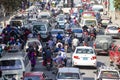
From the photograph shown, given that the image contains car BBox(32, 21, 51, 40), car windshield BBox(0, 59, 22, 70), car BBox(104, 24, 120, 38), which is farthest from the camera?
car BBox(104, 24, 120, 38)

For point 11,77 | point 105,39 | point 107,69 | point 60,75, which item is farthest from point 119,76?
point 105,39

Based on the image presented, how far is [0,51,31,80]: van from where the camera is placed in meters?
24.8

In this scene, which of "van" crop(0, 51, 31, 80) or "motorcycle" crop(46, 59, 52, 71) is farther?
"motorcycle" crop(46, 59, 52, 71)

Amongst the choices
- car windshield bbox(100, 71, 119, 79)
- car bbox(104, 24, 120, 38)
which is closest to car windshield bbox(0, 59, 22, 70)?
car windshield bbox(100, 71, 119, 79)

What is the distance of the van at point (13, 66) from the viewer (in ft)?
81.2

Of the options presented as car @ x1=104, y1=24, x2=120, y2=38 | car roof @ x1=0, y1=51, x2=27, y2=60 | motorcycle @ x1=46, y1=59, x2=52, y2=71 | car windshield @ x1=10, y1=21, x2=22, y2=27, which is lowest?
car @ x1=104, y1=24, x2=120, y2=38

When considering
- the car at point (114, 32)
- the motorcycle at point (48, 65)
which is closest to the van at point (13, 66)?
the motorcycle at point (48, 65)

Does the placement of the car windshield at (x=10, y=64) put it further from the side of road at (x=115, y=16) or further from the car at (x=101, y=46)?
the side of road at (x=115, y=16)

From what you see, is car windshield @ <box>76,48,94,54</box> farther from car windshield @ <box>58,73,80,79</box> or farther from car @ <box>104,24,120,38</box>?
car @ <box>104,24,120,38</box>

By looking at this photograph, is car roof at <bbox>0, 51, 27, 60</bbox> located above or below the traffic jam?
above

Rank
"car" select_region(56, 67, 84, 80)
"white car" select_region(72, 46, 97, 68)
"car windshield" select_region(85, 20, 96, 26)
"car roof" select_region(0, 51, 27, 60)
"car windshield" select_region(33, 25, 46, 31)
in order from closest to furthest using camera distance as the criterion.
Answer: "car" select_region(56, 67, 84, 80) → "car roof" select_region(0, 51, 27, 60) → "white car" select_region(72, 46, 97, 68) → "car windshield" select_region(33, 25, 46, 31) → "car windshield" select_region(85, 20, 96, 26)

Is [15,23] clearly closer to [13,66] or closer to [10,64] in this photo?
[10,64]

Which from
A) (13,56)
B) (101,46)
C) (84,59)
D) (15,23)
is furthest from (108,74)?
(15,23)

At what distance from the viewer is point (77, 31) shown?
45688 mm
